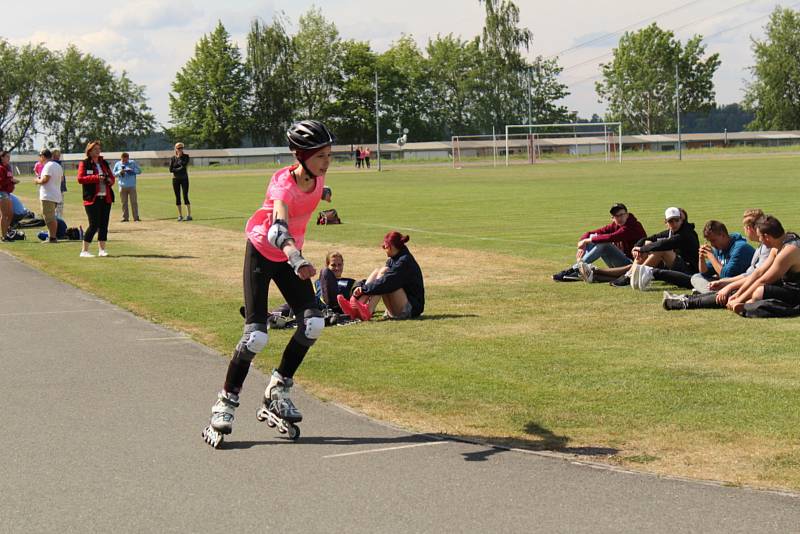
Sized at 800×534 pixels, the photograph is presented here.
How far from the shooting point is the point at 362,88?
125125 mm

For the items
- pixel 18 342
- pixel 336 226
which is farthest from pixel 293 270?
pixel 336 226

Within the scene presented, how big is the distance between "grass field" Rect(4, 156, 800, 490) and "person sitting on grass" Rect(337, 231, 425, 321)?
0.74 feet

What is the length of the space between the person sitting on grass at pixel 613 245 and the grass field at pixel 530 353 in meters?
0.49

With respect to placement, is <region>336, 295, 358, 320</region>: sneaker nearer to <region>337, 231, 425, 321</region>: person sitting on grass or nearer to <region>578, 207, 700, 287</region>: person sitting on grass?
<region>337, 231, 425, 321</region>: person sitting on grass

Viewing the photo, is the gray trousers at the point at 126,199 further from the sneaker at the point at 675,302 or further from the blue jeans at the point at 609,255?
the sneaker at the point at 675,302

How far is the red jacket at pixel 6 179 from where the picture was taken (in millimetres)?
25375

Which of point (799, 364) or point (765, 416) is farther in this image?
point (799, 364)

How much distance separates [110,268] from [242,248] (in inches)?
149

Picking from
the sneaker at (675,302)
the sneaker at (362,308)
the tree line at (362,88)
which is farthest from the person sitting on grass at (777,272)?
the tree line at (362,88)

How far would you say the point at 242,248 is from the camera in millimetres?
22391

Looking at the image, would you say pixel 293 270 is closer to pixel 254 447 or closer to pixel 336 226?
pixel 254 447

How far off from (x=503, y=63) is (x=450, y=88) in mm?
10240

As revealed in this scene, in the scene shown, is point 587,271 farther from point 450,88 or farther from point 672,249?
point 450,88

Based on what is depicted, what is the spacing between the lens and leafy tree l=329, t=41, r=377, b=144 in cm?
12450
